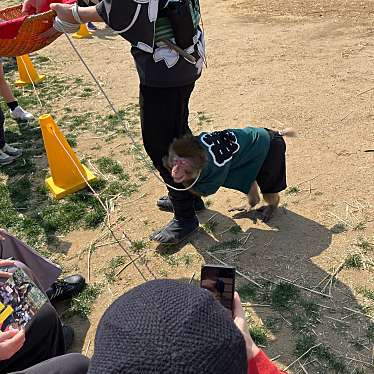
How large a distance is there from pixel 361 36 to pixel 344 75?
1.32 meters

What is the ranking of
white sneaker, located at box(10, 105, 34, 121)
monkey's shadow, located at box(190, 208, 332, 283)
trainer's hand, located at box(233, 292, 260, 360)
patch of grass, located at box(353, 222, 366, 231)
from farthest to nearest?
white sneaker, located at box(10, 105, 34, 121) → patch of grass, located at box(353, 222, 366, 231) → monkey's shadow, located at box(190, 208, 332, 283) → trainer's hand, located at box(233, 292, 260, 360)

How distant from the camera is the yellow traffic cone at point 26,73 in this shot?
21.3ft

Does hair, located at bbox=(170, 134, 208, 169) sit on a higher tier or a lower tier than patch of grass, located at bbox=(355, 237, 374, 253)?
higher

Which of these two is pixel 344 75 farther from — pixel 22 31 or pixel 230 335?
pixel 230 335

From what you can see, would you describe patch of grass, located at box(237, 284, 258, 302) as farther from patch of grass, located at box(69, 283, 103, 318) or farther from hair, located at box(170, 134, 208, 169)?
patch of grass, located at box(69, 283, 103, 318)

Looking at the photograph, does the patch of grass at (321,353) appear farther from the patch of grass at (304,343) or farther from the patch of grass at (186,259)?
the patch of grass at (186,259)

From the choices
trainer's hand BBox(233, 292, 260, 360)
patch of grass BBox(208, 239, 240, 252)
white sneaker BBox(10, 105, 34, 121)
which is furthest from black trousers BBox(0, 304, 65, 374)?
white sneaker BBox(10, 105, 34, 121)

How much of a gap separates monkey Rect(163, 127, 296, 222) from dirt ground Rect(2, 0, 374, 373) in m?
→ 0.41

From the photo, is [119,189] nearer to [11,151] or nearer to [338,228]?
[11,151]

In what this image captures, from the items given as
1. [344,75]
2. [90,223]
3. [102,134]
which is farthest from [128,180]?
[344,75]

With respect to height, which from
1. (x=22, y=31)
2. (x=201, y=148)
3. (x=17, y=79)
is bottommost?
(x=17, y=79)

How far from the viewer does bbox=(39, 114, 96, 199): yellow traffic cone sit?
13.6ft

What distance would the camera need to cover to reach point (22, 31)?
3246 mm

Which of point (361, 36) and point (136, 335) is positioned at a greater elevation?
point (136, 335)
